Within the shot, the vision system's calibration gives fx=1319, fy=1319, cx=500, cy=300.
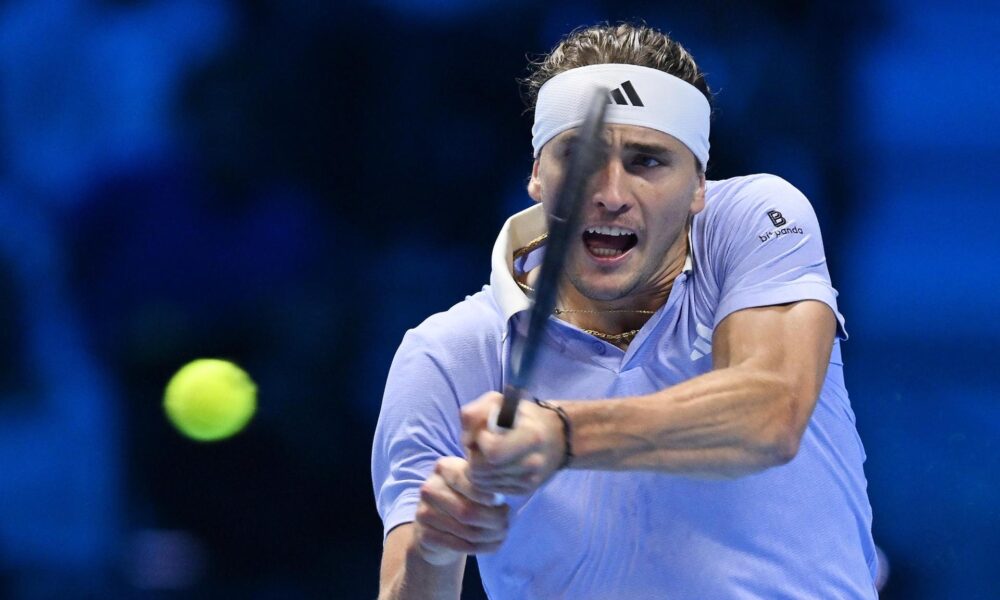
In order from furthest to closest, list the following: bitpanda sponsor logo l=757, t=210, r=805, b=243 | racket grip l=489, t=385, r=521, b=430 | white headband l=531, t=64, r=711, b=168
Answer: white headband l=531, t=64, r=711, b=168, bitpanda sponsor logo l=757, t=210, r=805, b=243, racket grip l=489, t=385, r=521, b=430

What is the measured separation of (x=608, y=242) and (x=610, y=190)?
0.15 meters

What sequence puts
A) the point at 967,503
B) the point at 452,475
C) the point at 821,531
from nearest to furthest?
the point at 452,475
the point at 821,531
the point at 967,503

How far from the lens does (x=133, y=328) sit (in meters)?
4.95

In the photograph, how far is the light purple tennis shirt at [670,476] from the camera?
2.63m

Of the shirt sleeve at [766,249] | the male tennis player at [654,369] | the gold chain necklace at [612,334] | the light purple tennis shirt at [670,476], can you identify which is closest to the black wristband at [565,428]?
the male tennis player at [654,369]

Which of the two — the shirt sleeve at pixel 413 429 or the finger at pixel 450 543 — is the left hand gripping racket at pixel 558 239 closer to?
the finger at pixel 450 543

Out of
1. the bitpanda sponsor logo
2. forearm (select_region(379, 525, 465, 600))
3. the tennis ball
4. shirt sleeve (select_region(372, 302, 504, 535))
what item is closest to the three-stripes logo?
the bitpanda sponsor logo

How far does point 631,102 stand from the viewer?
281 centimetres

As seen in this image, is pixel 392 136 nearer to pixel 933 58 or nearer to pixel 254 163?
pixel 254 163

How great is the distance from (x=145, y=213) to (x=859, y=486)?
3101 mm

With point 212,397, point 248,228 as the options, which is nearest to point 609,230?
point 248,228

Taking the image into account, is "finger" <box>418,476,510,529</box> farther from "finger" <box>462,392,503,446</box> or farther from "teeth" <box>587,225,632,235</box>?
"teeth" <box>587,225,632,235</box>

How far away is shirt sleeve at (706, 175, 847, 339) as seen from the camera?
2.58 metres

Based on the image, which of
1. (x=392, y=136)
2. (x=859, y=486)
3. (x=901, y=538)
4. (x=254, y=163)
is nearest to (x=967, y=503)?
(x=901, y=538)
